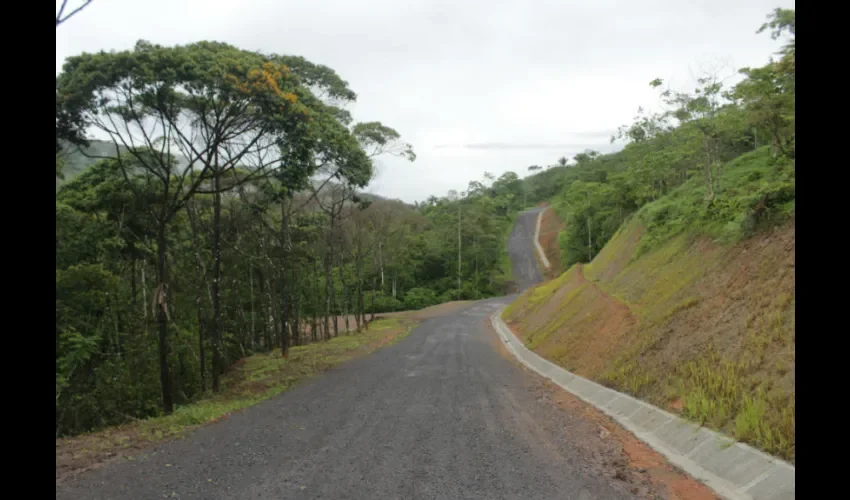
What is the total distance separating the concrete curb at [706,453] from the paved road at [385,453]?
2.61 ft

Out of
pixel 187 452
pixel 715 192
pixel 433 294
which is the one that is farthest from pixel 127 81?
pixel 433 294

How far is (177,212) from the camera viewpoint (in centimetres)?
2011

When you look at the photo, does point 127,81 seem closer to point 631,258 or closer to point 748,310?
point 748,310

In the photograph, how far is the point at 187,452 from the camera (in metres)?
7.30

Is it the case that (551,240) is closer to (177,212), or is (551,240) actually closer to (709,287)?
(177,212)

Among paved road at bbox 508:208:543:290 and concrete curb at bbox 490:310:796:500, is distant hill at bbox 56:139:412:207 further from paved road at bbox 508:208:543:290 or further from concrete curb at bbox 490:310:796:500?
paved road at bbox 508:208:543:290

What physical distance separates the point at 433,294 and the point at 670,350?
141ft

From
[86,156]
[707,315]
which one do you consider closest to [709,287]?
[707,315]

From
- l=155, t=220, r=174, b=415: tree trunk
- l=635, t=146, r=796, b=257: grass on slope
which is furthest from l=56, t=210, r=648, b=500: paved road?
l=635, t=146, r=796, b=257: grass on slope

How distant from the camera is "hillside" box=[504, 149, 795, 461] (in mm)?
6824

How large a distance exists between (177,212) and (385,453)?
16.5 meters

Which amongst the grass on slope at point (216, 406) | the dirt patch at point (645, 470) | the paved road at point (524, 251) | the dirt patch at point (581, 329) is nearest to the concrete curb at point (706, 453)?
the dirt patch at point (645, 470)

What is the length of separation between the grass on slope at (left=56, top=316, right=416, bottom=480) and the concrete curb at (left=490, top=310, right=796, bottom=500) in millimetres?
7350

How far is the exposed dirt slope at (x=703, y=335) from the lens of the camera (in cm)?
660
